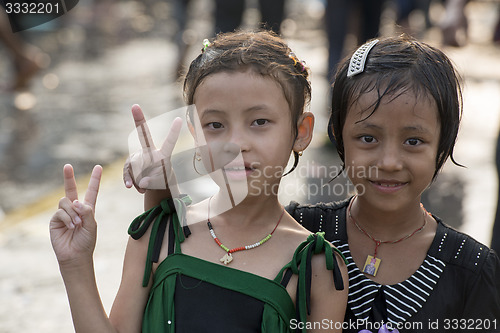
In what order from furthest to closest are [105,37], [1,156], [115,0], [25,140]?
[115,0] → [105,37] → [25,140] → [1,156]

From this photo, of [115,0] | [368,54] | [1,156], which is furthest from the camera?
[115,0]

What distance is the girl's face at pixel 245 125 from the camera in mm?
1981

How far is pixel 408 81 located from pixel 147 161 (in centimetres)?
77

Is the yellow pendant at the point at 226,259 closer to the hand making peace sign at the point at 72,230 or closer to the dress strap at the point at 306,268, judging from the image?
the dress strap at the point at 306,268

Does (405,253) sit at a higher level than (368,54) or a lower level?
lower

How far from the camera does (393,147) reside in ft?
6.77

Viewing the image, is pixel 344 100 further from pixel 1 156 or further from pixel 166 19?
pixel 166 19

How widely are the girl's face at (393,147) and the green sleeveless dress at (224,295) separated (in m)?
0.29

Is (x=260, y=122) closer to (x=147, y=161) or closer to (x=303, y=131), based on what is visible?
(x=303, y=131)

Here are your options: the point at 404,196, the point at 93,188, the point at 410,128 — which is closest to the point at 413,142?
the point at 410,128

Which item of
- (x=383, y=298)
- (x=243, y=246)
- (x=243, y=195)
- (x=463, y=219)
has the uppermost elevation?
(x=243, y=195)

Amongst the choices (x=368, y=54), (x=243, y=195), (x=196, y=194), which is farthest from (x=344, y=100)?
(x=196, y=194)

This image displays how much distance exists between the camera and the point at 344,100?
7.14 ft

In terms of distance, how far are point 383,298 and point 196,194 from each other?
2007mm
